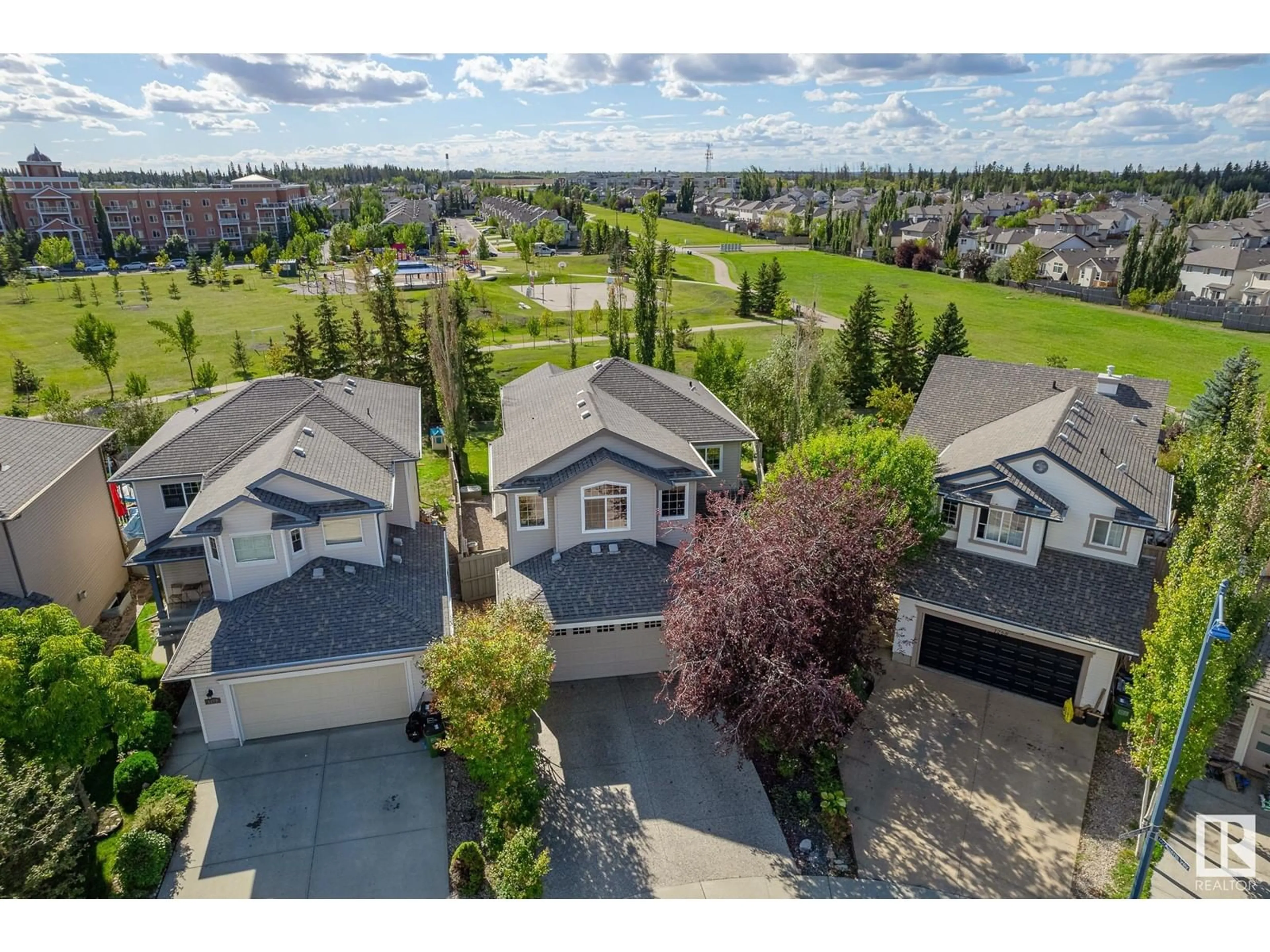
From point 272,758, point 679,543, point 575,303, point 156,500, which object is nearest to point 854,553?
point 679,543

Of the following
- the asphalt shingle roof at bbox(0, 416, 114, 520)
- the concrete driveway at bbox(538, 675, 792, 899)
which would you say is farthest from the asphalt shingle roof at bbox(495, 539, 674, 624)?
the asphalt shingle roof at bbox(0, 416, 114, 520)

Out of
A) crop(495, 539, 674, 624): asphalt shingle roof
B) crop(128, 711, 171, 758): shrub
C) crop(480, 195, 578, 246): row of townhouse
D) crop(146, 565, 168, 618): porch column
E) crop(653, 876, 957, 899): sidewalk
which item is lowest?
crop(653, 876, 957, 899): sidewalk

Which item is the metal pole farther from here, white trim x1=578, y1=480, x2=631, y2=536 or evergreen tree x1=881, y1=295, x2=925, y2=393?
evergreen tree x1=881, y1=295, x2=925, y2=393

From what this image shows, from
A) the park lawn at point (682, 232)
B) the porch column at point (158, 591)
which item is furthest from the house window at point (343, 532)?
the park lawn at point (682, 232)

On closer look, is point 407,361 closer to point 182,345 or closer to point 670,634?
point 182,345

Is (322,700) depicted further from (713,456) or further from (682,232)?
(682,232)
